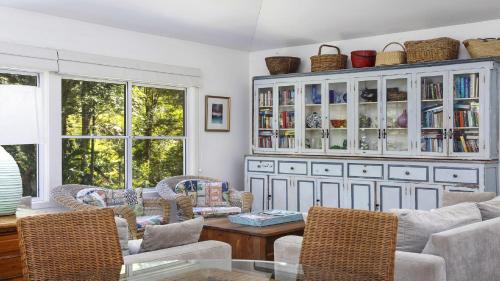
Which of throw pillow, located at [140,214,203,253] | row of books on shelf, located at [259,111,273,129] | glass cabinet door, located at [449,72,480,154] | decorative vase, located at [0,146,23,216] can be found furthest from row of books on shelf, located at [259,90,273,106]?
throw pillow, located at [140,214,203,253]

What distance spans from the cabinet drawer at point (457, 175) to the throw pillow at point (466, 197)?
1.26 meters

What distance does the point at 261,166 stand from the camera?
725 centimetres

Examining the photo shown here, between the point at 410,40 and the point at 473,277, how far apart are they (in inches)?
155

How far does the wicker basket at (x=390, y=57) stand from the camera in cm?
633

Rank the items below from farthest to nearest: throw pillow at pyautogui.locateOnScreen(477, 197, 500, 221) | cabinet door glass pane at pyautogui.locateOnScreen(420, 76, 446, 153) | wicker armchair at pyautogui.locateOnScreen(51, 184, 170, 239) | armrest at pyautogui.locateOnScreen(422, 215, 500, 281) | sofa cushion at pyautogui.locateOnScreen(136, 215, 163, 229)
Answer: cabinet door glass pane at pyautogui.locateOnScreen(420, 76, 446, 153) → sofa cushion at pyautogui.locateOnScreen(136, 215, 163, 229) → wicker armchair at pyautogui.locateOnScreen(51, 184, 170, 239) → throw pillow at pyautogui.locateOnScreen(477, 197, 500, 221) → armrest at pyautogui.locateOnScreen(422, 215, 500, 281)

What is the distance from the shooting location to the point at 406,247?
10.0 ft

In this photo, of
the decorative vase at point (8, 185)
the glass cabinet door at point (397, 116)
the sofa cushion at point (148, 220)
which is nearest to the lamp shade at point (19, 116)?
the decorative vase at point (8, 185)

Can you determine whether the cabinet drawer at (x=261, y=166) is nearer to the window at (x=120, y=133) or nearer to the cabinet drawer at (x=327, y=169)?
the cabinet drawer at (x=327, y=169)

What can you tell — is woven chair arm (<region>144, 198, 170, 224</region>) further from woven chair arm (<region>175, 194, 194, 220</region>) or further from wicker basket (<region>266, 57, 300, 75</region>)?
wicker basket (<region>266, 57, 300, 75</region>)

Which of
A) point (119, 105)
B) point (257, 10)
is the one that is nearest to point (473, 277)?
point (257, 10)

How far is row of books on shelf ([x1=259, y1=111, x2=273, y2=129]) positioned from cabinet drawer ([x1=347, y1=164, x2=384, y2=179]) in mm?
1322

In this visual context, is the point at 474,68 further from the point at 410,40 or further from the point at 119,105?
the point at 119,105

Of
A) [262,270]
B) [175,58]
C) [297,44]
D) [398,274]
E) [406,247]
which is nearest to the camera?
[262,270]

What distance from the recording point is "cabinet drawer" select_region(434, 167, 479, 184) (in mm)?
5668
